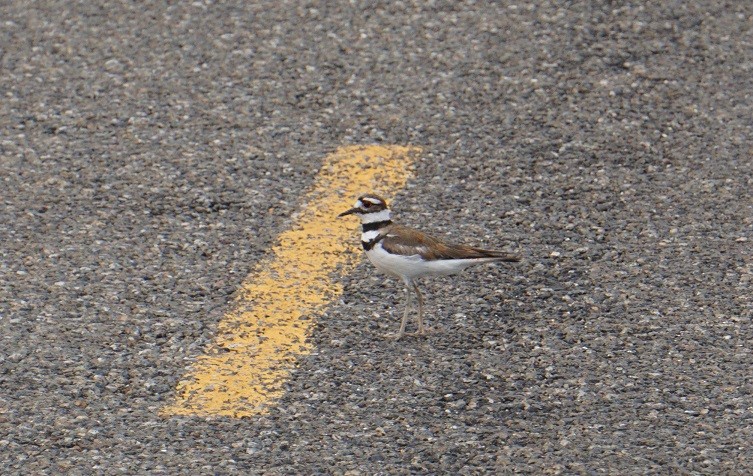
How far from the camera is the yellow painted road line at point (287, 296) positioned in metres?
5.03

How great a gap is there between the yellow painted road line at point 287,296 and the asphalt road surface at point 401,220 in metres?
0.08

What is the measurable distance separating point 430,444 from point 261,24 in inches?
179

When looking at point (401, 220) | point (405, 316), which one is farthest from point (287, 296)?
point (401, 220)

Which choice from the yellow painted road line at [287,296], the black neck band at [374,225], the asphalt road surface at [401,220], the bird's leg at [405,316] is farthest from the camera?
the black neck band at [374,225]

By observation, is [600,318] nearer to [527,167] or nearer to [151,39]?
[527,167]

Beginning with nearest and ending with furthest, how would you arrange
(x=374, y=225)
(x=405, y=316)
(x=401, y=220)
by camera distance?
(x=405, y=316) < (x=374, y=225) < (x=401, y=220)

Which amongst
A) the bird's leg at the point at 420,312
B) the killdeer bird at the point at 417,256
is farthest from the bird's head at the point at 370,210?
the bird's leg at the point at 420,312

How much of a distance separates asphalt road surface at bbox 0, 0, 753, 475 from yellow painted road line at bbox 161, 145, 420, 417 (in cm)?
8

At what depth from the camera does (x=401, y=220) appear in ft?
21.1

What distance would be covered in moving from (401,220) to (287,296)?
93 cm

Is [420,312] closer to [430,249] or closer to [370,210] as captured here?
[430,249]

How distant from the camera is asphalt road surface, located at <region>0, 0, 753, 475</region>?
4762mm

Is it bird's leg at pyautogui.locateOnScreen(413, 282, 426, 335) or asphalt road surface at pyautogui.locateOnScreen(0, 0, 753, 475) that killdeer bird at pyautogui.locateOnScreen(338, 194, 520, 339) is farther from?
asphalt road surface at pyautogui.locateOnScreen(0, 0, 753, 475)

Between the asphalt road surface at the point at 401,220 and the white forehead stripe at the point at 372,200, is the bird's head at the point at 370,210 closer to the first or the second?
the white forehead stripe at the point at 372,200
